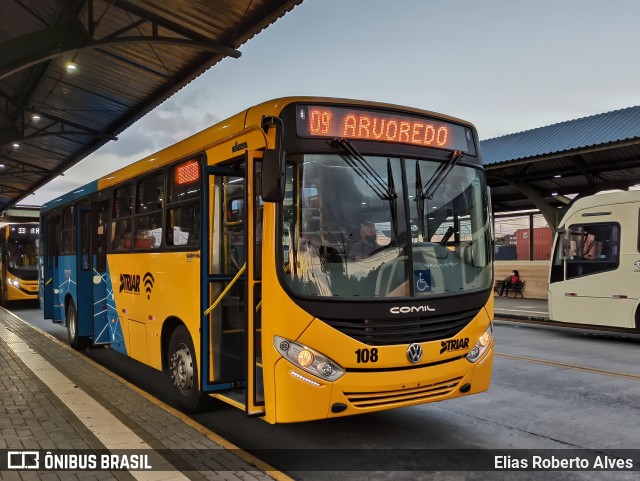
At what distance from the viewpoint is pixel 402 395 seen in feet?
16.4

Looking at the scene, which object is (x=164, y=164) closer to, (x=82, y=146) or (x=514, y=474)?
(x=514, y=474)

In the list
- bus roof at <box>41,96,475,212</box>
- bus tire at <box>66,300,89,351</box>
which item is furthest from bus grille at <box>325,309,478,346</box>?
bus tire at <box>66,300,89,351</box>

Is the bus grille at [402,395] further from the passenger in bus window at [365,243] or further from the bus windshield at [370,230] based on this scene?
the passenger in bus window at [365,243]

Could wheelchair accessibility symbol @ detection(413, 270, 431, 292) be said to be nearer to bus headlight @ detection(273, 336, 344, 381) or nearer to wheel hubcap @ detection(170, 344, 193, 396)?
bus headlight @ detection(273, 336, 344, 381)

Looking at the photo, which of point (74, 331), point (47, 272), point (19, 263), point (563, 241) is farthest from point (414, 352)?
point (19, 263)

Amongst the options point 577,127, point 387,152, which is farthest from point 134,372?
point 577,127

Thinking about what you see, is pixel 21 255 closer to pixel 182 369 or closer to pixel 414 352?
pixel 182 369

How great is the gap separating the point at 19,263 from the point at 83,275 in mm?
12247

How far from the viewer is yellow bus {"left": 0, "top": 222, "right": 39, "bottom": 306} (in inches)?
804

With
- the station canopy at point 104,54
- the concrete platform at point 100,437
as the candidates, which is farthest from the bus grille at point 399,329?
the station canopy at point 104,54

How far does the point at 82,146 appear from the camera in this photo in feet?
66.2

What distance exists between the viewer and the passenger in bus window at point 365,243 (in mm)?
4938

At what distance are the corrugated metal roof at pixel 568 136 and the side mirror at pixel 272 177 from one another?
1301 centimetres

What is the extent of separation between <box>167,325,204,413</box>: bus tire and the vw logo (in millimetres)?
2432
